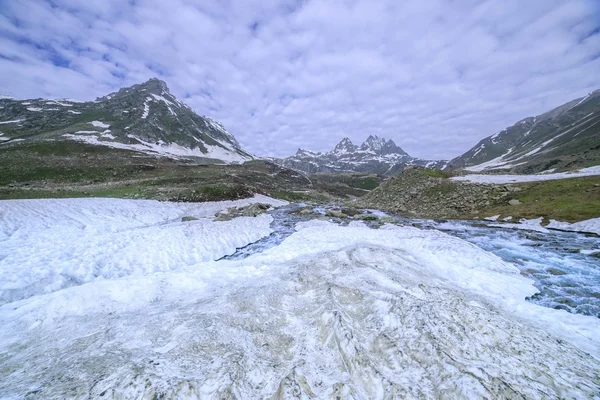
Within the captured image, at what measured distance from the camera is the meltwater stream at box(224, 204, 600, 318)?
11198 millimetres

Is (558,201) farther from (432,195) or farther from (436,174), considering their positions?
(436,174)

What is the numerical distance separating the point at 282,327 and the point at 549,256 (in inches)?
716

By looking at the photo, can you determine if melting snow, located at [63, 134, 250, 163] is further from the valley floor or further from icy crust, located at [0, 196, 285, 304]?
the valley floor

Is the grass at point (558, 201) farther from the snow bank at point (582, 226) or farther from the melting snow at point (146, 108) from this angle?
the melting snow at point (146, 108)

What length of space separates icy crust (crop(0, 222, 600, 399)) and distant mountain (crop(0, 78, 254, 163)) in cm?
10461

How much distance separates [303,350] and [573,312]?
10.9 meters

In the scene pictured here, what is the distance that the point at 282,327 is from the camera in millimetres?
8961

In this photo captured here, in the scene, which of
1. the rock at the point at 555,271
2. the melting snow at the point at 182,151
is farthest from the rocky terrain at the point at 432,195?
the melting snow at the point at 182,151

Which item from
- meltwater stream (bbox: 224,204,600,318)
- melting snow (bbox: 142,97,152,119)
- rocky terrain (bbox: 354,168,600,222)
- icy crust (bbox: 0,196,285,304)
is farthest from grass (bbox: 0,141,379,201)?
melting snow (bbox: 142,97,152,119)

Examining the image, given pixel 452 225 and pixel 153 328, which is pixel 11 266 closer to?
pixel 153 328

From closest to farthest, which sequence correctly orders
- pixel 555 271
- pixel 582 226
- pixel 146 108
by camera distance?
pixel 555 271
pixel 582 226
pixel 146 108

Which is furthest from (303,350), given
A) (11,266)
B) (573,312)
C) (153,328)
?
→ (11,266)

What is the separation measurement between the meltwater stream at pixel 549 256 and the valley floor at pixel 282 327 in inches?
36.9

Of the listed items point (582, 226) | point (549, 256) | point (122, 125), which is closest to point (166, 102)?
point (122, 125)
